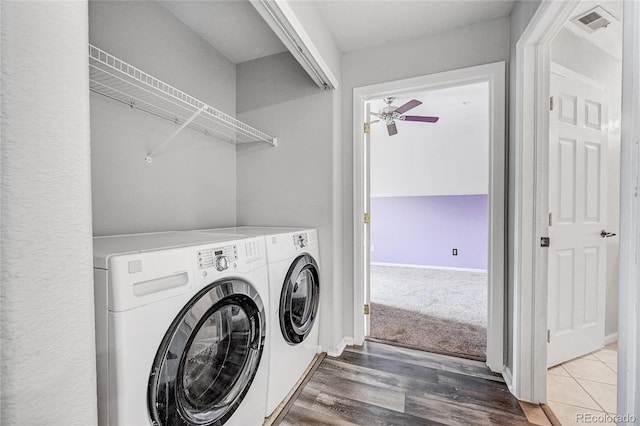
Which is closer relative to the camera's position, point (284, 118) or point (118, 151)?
point (118, 151)

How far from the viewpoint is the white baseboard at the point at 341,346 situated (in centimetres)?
195

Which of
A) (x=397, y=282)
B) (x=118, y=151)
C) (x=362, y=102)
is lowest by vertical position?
(x=397, y=282)

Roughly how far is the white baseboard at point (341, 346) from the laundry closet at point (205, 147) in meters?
0.10

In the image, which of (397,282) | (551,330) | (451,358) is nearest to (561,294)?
(551,330)

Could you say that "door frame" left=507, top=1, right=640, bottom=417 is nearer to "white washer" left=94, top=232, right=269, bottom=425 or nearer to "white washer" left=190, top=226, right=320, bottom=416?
"white washer" left=190, top=226, right=320, bottom=416

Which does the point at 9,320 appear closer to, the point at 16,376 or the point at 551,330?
the point at 16,376

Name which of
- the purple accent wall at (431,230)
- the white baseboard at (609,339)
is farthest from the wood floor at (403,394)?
the purple accent wall at (431,230)

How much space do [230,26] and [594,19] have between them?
7.87 ft

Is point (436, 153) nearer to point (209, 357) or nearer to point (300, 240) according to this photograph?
point (300, 240)

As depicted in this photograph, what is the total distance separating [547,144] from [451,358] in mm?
1558

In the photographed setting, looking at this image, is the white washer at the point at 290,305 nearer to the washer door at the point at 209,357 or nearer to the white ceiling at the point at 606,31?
the washer door at the point at 209,357

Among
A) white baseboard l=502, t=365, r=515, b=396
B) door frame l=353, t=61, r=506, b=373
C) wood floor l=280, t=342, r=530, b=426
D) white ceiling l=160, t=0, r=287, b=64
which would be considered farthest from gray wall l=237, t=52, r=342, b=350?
white baseboard l=502, t=365, r=515, b=396

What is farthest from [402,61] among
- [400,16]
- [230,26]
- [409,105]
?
[230,26]

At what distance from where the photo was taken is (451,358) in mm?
1929
